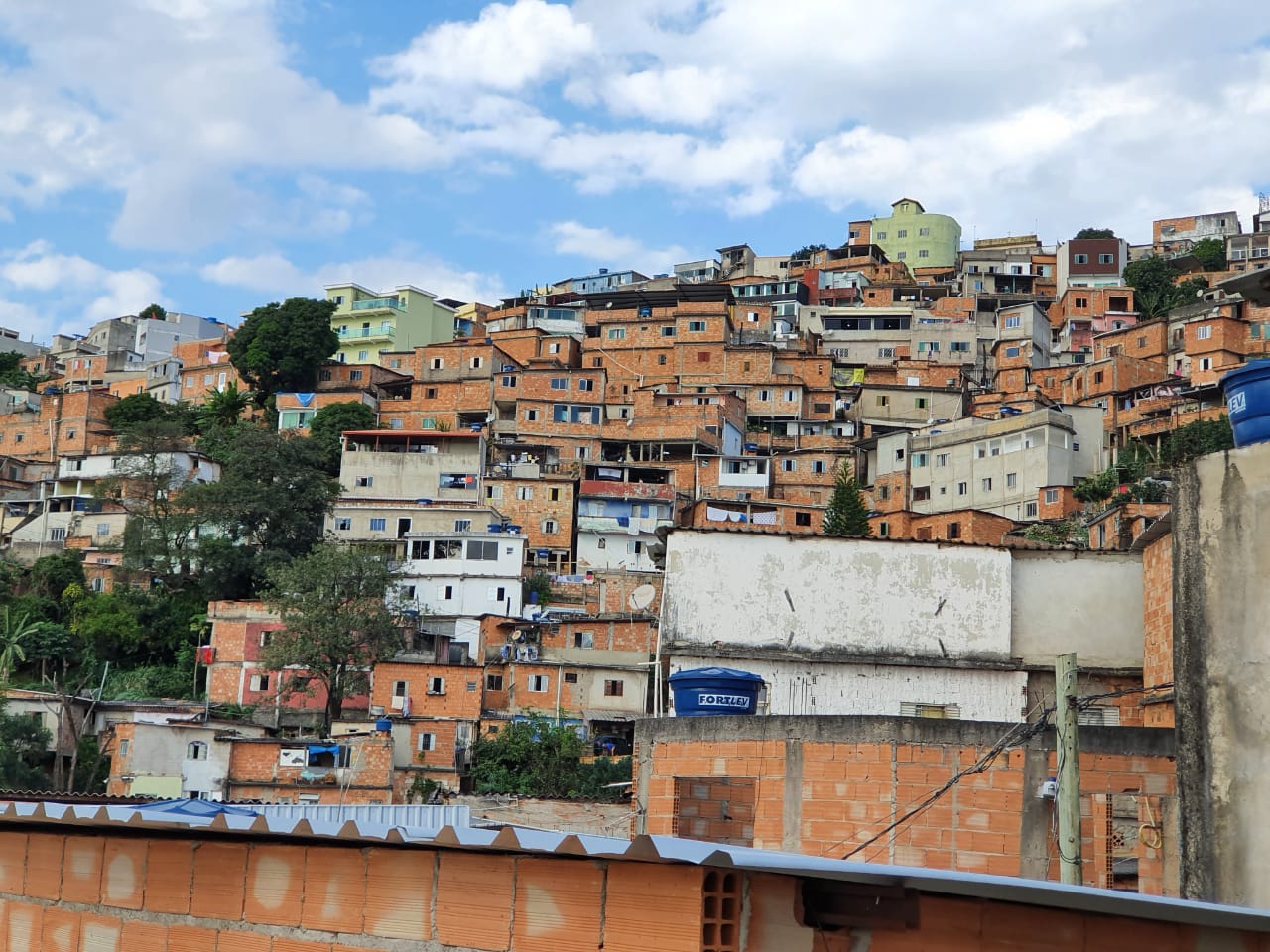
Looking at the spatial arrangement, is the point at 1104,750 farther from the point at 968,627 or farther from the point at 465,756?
the point at 465,756

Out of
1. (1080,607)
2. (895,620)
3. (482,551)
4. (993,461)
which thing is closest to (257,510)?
(482,551)

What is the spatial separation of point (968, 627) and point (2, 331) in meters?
97.3

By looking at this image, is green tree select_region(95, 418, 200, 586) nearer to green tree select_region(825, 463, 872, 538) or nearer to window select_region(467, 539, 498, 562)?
window select_region(467, 539, 498, 562)

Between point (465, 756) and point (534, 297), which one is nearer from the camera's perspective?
point (465, 756)

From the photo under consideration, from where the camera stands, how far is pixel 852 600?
2123 cm

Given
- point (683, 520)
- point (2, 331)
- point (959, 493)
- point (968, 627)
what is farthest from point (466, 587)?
point (2, 331)

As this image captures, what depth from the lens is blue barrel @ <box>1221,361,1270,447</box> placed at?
37.1 ft

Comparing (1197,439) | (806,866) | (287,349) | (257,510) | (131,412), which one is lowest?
(806,866)

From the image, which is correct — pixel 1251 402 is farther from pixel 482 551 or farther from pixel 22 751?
pixel 482 551

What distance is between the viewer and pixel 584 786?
40375 mm

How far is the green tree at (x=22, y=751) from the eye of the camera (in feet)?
132

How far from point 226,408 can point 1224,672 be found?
67053mm

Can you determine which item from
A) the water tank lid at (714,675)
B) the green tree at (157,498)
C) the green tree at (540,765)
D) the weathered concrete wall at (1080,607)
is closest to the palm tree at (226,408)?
the green tree at (157,498)

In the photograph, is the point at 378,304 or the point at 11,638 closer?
the point at 11,638
